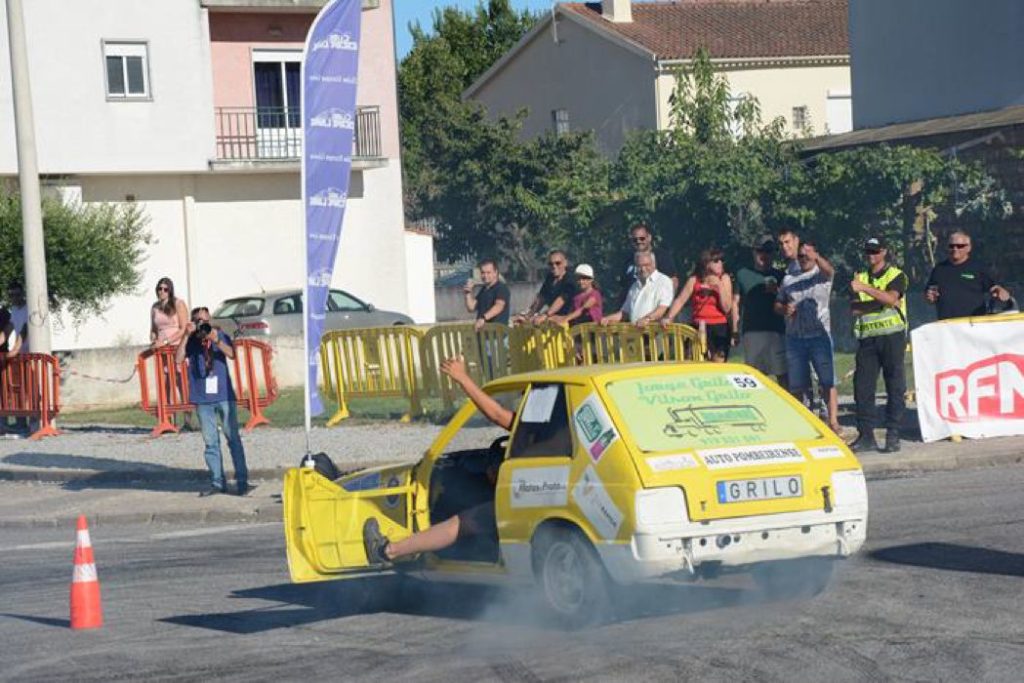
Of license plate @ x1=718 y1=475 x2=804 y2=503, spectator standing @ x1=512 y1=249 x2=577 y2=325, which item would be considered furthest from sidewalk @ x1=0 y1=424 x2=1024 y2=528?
license plate @ x1=718 y1=475 x2=804 y2=503

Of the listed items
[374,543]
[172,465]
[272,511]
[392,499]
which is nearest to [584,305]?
[272,511]

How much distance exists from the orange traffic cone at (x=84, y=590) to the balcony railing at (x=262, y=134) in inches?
1186

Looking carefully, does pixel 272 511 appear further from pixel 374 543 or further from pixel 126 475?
pixel 374 543

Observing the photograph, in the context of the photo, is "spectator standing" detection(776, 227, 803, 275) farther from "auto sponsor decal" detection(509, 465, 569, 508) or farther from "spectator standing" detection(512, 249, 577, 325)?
"auto sponsor decal" detection(509, 465, 569, 508)

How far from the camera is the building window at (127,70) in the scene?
3856cm

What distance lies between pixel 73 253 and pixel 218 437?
14.2 m

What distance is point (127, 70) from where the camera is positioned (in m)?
38.7

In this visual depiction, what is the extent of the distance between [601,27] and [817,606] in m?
48.1

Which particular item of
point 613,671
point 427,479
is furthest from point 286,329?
point 613,671

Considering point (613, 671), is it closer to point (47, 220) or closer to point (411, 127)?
point (47, 220)

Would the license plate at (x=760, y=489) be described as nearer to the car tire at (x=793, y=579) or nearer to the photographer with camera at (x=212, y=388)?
the car tire at (x=793, y=579)

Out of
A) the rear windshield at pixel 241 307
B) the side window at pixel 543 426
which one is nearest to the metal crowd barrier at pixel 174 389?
the rear windshield at pixel 241 307

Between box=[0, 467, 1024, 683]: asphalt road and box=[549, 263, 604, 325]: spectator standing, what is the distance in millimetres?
6404

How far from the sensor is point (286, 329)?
108 ft
